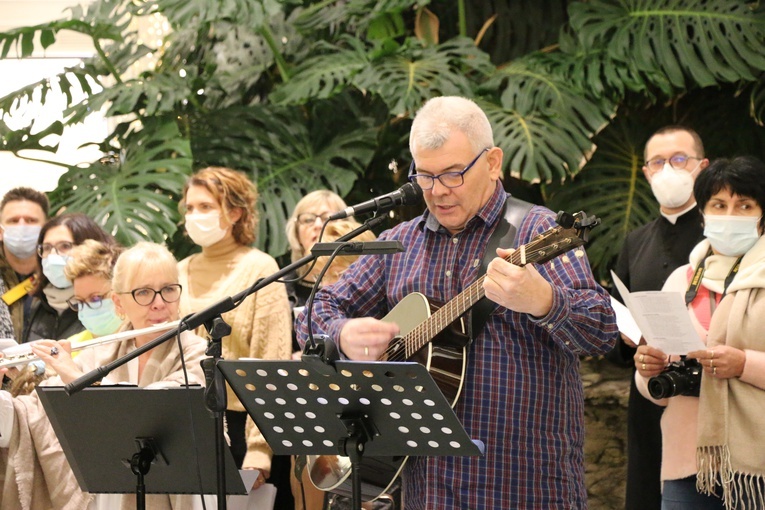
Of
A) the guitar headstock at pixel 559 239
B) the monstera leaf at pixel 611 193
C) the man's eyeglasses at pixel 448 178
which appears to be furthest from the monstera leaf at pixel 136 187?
the guitar headstock at pixel 559 239

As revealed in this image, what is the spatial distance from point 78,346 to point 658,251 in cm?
235

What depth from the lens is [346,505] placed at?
13.0 ft

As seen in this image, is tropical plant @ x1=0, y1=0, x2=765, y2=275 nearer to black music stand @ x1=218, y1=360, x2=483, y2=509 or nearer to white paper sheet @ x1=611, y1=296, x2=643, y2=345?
white paper sheet @ x1=611, y1=296, x2=643, y2=345

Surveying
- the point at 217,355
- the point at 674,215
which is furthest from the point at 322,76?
the point at 217,355

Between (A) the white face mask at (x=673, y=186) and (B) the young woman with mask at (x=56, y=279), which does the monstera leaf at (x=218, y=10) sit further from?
(A) the white face mask at (x=673, y=186)

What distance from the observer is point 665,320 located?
3371mm

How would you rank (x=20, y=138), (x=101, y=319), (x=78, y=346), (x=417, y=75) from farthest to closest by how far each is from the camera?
(x=20, y=138) → (x=417, y=75) → (x=101, y=319) → (x=78, y=346)

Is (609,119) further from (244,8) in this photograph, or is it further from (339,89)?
(244,8)

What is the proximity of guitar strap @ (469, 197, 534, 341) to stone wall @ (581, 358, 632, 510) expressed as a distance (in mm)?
2952

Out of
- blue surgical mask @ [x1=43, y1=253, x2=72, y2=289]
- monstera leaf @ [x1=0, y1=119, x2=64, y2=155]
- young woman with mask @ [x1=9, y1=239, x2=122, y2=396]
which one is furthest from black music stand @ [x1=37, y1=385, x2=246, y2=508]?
monstera leaf @ [x1=0, y1=119, x2=64, y2=155]

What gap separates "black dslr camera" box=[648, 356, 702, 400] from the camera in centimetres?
344

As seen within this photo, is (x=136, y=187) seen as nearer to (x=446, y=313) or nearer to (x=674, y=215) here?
(x=674, y=215)

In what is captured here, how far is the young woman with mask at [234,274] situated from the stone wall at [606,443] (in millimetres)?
1937

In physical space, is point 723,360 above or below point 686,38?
below
